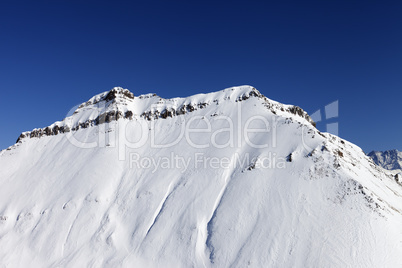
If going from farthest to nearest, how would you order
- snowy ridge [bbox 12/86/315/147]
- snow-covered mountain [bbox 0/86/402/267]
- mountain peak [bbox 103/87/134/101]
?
mountain peak [bbox 103/87/134/101], snowy ridge [bbox 12/86/315/147], snow-covered mountain [bbox 0/86/402/267]

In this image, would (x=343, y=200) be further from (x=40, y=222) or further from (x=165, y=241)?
(x=40, y=222)

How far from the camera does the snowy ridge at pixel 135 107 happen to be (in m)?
90.1

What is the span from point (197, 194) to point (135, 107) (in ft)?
180

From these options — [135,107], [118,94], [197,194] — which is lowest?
[197,194]

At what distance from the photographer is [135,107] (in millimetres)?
101812

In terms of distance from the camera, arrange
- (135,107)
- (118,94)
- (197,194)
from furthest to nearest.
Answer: (118,94) < (135,107) < (197,194)

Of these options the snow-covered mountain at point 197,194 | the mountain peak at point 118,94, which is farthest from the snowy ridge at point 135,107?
the snow-covered mountain at point 197,194

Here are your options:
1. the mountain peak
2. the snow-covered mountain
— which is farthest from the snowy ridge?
the snow-covered mountain

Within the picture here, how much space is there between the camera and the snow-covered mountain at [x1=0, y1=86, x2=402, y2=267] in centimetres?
4406

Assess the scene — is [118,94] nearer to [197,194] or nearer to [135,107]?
[135,107]

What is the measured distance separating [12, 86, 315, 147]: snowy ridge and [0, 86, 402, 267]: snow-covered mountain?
0.58 metres

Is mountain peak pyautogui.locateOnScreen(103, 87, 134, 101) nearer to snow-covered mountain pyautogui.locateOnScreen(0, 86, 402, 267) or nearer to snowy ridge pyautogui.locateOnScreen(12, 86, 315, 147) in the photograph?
snowy ridge pyautogui.locateOnScreen(12, 86, 315, 147)

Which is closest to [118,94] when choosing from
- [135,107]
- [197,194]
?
[135,107]

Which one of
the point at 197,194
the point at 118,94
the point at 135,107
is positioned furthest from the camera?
the point at 118,94
